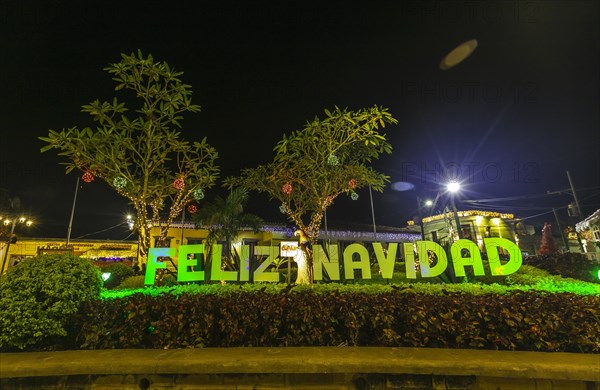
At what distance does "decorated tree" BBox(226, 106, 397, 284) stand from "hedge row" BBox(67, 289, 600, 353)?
5290 millimetres

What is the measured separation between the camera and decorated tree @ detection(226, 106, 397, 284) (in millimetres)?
11092

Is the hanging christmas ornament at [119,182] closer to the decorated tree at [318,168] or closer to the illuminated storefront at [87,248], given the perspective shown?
the decorated tree at [318,168]

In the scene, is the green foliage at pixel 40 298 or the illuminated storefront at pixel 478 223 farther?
the illuminated storefront at pixel 478 223

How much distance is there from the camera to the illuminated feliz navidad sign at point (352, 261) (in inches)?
362

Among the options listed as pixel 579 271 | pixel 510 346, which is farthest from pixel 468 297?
pixel 579 271

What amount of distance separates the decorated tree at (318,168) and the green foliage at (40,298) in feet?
21.2

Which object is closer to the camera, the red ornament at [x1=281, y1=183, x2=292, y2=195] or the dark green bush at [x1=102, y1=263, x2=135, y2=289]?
the dark green bush at [x1=102, y1=263, x2=135, y2=289]

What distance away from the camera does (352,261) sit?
9820 millimetres

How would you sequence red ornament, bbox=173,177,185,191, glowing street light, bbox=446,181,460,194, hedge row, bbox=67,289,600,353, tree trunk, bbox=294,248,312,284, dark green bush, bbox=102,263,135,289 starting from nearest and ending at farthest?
hedge row, bbox=67,289,600,353 < tree trunk, bbox=294,248,312,284 < red ornament, bbox=173,177,185,191 < dark green bush, bbox=102,263,135,289 < glowing street light, bbox=446,181,460,194

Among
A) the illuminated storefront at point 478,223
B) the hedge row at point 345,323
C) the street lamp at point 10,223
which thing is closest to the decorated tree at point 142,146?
the hedge row at point 345,323

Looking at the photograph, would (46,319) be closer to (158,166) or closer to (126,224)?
(158,166)

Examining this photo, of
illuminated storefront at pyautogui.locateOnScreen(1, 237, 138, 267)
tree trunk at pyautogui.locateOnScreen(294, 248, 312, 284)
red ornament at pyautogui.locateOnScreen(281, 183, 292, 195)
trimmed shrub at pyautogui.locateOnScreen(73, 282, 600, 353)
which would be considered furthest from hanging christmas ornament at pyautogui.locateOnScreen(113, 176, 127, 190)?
illuminated storefront at pyautogui.locateOnScreen(1, 237, 138, 267)

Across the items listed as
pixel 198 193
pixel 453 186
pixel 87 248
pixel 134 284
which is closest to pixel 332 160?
pixel 198 193

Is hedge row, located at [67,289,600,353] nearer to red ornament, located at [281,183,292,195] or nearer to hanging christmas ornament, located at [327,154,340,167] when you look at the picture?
hanging christmas ornament, located at [327,154,340,167]
